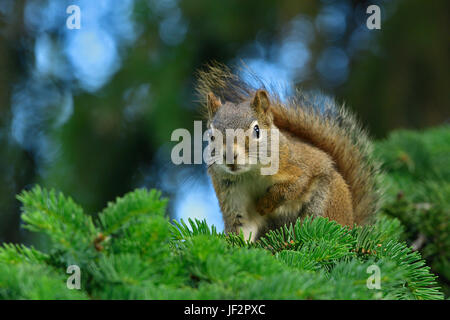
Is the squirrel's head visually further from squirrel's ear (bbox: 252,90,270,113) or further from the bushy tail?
the bushy tail

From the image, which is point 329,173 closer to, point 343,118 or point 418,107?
point 343,118

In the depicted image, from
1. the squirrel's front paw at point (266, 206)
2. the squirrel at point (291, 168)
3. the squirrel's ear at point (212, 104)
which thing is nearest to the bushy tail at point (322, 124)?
the squirrel at point (291, 168)

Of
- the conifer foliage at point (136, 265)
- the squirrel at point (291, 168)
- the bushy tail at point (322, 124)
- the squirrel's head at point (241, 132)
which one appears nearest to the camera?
the conifer foliage at point (136, 265)

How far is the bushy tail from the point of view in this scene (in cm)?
191

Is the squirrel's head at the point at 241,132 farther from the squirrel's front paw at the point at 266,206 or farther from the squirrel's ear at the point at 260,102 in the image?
the squirrel's front paw at the point at 266,206

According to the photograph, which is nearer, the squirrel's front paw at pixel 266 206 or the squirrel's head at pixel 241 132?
the squirrel's head at pixel 241 132

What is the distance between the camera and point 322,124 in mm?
1973

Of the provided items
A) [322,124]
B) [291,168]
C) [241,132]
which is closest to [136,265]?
[241,132]

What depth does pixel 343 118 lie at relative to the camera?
79.3 inches

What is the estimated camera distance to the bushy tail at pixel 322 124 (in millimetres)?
1907

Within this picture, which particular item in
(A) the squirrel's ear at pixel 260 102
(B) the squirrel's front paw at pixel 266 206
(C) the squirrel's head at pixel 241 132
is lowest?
(B) the squirrel's front paw at pixel 266 206

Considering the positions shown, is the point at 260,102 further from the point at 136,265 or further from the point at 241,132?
the point at 136,265

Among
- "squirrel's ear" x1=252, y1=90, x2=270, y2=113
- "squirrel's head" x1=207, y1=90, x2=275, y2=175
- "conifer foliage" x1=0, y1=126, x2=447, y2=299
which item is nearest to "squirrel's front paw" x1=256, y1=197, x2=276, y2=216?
"squirrel's head" x1=207, y1=90, x2=275, y2=175
